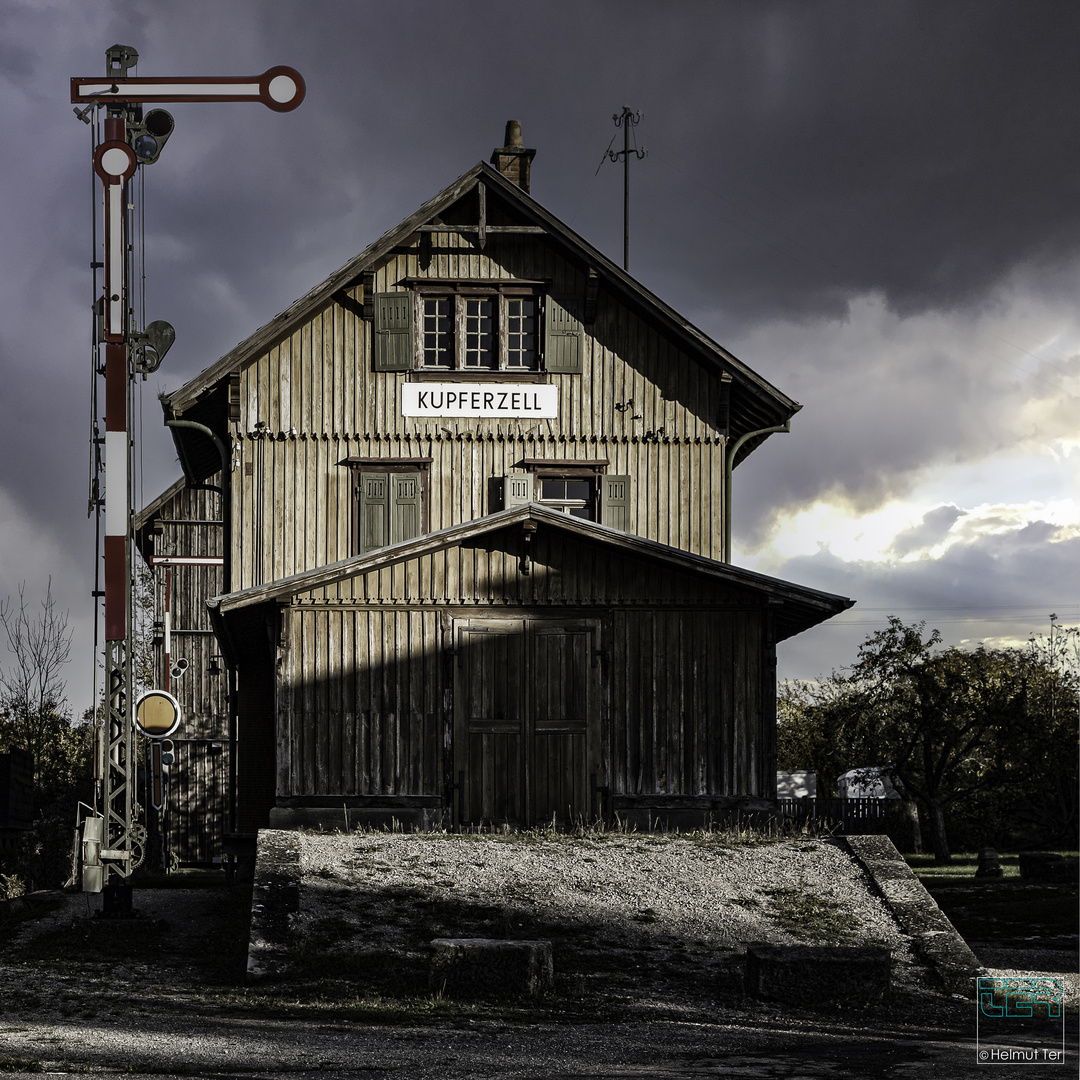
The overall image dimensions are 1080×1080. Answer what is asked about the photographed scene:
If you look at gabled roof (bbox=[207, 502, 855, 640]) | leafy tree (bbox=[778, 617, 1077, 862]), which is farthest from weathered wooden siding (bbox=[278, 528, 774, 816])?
leafy tree (bbox=[778, 617, 1077, 862])

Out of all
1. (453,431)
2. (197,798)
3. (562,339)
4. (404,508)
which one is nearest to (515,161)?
(562,339)

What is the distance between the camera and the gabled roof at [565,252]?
1962 centimetres

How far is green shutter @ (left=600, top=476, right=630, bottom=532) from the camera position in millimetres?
20141

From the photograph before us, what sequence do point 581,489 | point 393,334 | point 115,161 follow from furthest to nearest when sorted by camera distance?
point 581,489
point 393,334
point 115,161

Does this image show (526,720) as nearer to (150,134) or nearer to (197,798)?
(150,134)

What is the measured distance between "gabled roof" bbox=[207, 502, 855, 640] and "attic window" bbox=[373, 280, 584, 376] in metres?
4.39

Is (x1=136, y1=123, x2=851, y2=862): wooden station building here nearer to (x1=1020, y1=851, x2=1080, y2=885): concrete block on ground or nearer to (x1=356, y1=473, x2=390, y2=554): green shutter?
(x1=356, y1=473, x2=390, y2=554): green shutter

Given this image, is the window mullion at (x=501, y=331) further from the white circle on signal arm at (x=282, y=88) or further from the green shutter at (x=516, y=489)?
the white circle on signal arm at (x=282, y=88)

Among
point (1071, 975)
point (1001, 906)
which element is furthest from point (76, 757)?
point (1071, 975)

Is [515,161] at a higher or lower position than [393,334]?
higher

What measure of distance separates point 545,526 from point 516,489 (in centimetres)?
328

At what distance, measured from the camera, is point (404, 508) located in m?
19.8

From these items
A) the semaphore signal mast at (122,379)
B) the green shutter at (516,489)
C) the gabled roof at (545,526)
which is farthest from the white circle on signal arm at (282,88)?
the green shutter at (516,489)

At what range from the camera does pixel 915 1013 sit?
968 cm
